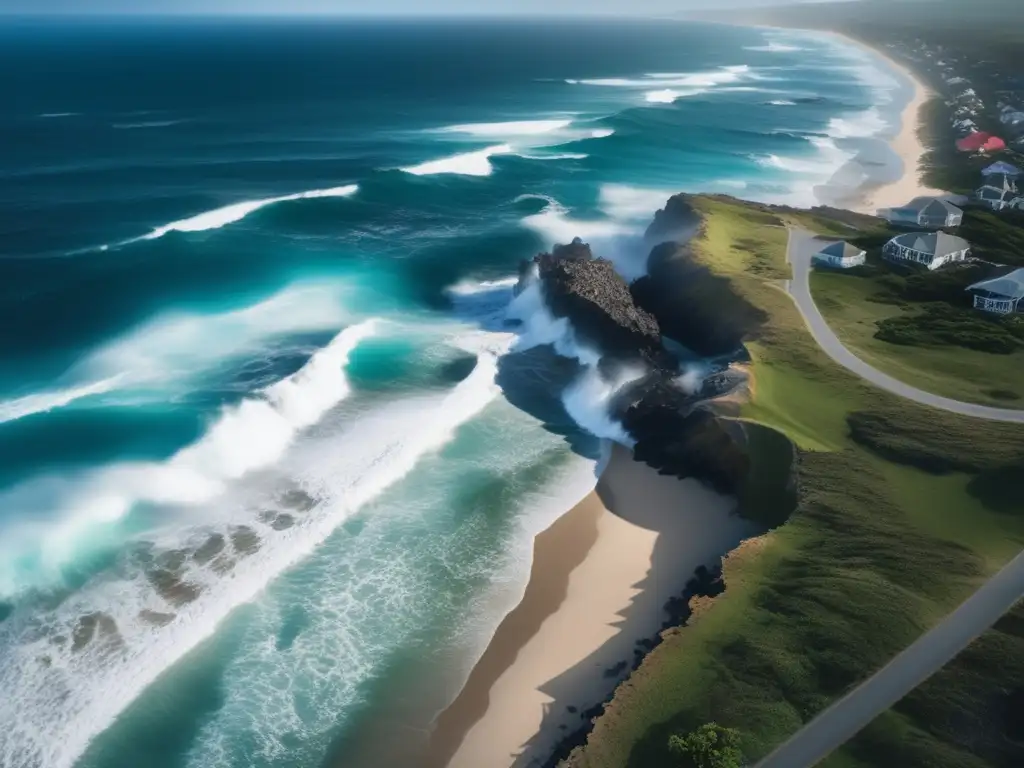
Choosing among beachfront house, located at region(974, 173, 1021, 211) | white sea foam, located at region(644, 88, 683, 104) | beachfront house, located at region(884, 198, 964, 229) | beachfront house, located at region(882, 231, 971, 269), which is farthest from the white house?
white sea foam, located at region(644, 88, 683, 104)

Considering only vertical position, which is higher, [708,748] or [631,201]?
[708,748]

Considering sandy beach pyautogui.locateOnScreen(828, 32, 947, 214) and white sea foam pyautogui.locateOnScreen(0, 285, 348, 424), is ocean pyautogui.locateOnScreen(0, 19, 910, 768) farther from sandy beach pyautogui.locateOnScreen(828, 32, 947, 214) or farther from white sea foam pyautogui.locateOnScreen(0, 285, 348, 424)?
sandy beach pyautogui.locateOnScreen(828, 32, 947, 214)

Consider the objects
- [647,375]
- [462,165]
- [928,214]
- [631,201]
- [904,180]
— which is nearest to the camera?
[647,375]

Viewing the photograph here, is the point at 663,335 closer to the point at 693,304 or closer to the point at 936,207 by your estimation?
the point at 693,304

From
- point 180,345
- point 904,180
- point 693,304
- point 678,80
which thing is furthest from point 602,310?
point 678,80

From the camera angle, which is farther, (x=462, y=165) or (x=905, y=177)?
(x=462, y=165)

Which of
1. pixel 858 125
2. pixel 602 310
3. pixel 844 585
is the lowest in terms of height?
pixel 858 125

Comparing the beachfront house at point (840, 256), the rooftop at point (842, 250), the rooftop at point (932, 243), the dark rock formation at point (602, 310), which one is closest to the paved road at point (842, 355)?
the beachfront house at point (840, 256)
